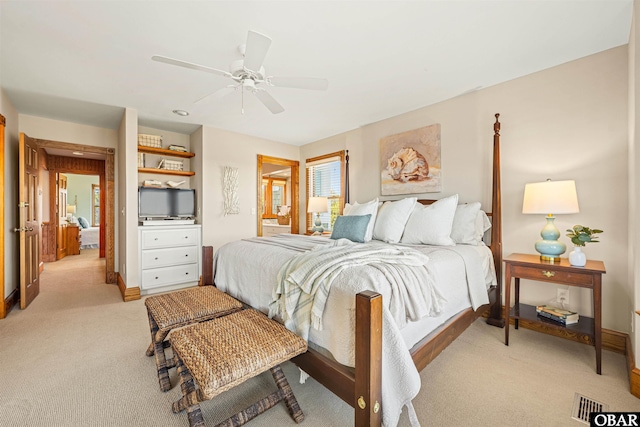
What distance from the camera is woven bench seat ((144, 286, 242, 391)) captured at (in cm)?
179

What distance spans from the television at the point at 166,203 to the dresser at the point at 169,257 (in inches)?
16.3

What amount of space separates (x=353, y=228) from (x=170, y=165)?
10.9ft

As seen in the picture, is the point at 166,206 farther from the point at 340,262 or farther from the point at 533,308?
the point at 533,308

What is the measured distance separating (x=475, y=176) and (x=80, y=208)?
12405mm

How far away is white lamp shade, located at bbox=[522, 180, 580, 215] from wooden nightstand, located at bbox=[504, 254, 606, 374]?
44 centimetres

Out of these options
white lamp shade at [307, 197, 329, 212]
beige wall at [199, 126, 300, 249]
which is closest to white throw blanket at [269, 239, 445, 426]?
white lamp shade at [307, 197, 329, 212]

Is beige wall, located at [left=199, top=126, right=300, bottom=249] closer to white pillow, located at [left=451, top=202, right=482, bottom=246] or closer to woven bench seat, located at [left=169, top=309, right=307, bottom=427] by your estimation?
woven bench seat, located at [left=169, top=309, right=307, bottom=427]

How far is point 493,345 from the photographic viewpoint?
2334 mm

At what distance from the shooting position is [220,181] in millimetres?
4477

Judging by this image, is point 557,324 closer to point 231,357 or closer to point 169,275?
point 231,357

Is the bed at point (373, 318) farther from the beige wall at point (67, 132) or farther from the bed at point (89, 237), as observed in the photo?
the bed at point (89, 237)

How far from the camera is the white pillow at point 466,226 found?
2.72m

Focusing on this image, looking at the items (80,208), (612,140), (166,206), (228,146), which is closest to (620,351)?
(612,140)

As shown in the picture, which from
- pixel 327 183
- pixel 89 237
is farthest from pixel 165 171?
pixel 89 237
